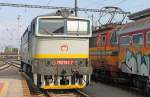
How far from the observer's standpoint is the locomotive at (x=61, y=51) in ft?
60.2

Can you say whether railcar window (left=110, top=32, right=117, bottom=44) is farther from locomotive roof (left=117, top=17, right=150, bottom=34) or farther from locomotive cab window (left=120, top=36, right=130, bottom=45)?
locomotive cab window (left=120, top=36, right=130, bottom=45)

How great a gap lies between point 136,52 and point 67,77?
10.5 feet

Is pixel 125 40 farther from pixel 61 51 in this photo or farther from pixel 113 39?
pixel 61 51

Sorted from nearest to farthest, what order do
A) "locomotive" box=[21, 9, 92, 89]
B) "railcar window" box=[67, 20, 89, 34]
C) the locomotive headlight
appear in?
"locomotive" box=[21, 9, 92, 89], the locomotive headlight, "railcar window" box=[67, 20, 89, 34]

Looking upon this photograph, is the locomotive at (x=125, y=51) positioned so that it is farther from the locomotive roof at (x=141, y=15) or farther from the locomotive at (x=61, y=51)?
the locomotive at (x=61, y=51)

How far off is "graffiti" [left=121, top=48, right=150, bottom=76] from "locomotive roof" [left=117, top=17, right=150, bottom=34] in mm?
1035

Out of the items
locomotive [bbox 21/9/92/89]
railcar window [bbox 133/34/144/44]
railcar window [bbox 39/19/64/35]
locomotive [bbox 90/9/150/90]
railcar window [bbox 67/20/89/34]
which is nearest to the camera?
locomotive [bbox 90/9/150/90]

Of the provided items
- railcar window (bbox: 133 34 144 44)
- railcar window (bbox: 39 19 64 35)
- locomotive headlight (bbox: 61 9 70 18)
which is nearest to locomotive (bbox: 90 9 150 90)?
railcar window (bbox: 133 34 144 44)

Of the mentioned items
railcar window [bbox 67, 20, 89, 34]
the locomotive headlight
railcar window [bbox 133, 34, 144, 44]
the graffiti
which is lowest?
the graffiti

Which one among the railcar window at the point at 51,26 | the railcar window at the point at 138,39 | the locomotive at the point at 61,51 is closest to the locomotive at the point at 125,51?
the railcar window at the point at 138,39

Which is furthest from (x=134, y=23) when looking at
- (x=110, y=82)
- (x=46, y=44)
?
(x=110, y=82)

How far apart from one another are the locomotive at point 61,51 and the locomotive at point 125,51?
83.5 inches

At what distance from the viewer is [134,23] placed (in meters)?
19.6

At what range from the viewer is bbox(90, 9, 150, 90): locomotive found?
17891mm
